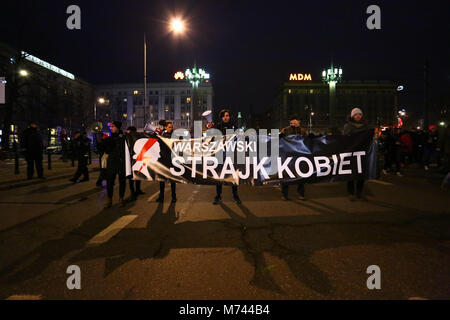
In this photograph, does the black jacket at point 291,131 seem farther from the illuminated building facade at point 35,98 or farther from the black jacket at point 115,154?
the illuminated building facade at point 35,98

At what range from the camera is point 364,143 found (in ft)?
21.4

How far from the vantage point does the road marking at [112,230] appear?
4621 mm

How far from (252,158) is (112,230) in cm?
280

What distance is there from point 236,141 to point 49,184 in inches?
302

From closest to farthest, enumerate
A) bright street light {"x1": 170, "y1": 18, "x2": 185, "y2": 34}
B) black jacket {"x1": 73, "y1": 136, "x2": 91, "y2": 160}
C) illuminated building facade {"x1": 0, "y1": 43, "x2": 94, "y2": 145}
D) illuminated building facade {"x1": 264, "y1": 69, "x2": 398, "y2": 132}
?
black jacket {"x1": 73, "y1": 136, "x2": 91, "y2": 160}
bright street light {"x1": 170, "y1": 18, "x2": 185, "y2": 34}
illuminated building facade {"x1": 0, "y1": 43, "x2": 94, "y2": 145}
illuminated building facade {"x1": 264, "y1": 69, "x2": 398, "y2": 132}

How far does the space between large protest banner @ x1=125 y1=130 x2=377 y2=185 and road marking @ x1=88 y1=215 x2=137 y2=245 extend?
1073 mm

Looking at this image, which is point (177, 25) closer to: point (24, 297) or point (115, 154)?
point (115, 154)

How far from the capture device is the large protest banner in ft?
20.8

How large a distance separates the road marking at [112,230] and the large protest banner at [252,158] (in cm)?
107

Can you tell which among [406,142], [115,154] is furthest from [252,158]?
[406,142]

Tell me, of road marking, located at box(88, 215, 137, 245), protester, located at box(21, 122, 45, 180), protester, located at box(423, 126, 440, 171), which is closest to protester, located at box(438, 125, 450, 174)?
road marking, located at box(88, 215, 137, 245)

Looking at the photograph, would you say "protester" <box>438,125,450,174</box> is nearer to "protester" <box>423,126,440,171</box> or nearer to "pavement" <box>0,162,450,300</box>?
"pavement" <box>0,162,450,300</box>

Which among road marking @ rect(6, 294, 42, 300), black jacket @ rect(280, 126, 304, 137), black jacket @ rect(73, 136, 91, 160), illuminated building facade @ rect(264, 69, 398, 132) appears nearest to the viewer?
road marking @ rect(6, 294, 42, 300)
